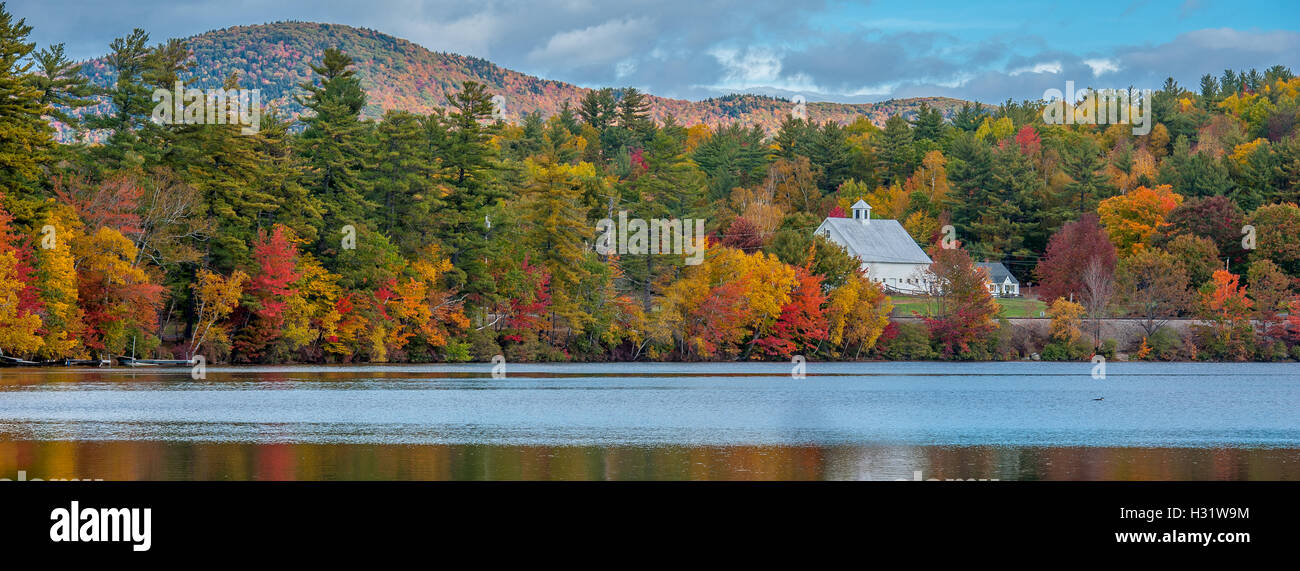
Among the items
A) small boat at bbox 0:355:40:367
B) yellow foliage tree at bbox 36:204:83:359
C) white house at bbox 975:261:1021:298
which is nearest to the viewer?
yellow foliage tree at bbox 36:204:83:359

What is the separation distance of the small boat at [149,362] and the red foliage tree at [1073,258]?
224ft

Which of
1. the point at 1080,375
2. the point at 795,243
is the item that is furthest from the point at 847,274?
the point at 1080,375

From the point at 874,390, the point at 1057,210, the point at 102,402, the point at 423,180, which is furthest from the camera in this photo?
the point at 1057,210

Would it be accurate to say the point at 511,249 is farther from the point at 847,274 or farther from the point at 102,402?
the point at 102,402

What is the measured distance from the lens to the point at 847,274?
89.1 meters

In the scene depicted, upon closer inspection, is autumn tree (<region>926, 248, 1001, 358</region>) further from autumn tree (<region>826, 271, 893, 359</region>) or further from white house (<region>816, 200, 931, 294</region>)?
white house (<region>816, 200, 931, 294</region>)

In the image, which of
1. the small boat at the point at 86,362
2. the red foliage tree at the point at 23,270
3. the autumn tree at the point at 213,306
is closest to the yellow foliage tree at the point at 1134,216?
the autumn tree at the point at 213,306

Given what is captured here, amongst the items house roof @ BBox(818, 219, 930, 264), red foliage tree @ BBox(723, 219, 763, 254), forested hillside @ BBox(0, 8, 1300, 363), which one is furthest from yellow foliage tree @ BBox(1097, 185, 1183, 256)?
red foliage tree @ BBox(723, 219, 763, 254)

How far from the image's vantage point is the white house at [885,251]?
11981 centimetres

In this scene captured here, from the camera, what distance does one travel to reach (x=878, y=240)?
12294 cm

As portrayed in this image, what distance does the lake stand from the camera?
24.9 m

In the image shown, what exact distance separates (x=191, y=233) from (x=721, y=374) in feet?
88.6

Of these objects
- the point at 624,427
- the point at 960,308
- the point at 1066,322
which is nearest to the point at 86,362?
the point at 624,427

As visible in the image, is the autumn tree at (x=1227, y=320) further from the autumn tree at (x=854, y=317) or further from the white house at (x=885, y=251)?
the white house at (x=885, y=251)
